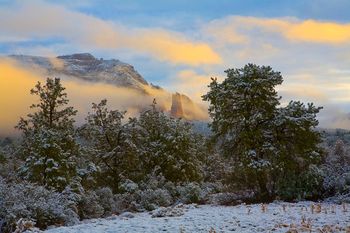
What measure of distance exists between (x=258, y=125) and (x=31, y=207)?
14067 millimetres

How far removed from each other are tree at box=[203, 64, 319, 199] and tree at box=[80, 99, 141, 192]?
1133 centimetres

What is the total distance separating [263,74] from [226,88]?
2.38m

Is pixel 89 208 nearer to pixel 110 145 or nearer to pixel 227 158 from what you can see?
pixel 227 158

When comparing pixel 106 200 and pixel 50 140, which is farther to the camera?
pixel 106 200

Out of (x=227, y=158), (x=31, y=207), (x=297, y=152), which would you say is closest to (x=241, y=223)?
(x=31, y=207)

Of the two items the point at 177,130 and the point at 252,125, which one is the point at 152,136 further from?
the point at 252,125

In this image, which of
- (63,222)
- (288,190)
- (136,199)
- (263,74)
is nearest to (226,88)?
(263,74)

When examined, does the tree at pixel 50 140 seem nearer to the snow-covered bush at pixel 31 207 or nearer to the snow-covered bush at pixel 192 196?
the snow-covered bush at pixel 31 207

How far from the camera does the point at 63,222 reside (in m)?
20.0

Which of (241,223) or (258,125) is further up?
(258,125)

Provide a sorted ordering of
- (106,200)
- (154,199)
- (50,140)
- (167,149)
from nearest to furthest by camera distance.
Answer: (50,140)
(154,199)
(106,200)
(167,149)

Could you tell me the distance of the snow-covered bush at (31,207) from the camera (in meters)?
18.4

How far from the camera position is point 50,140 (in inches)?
1109

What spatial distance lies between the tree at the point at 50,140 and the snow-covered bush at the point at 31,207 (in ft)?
18.5
